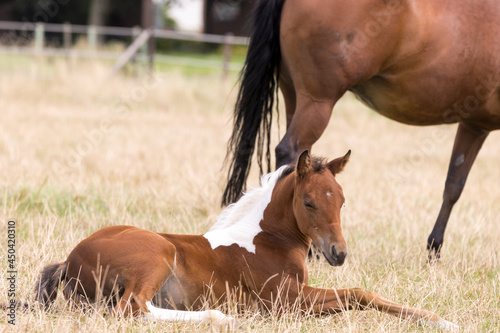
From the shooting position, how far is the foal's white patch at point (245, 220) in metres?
3.58

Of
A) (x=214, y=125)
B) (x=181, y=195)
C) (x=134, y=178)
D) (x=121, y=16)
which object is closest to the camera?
(x=181, y=195)

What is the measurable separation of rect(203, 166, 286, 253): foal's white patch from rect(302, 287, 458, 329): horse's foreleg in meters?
0.43

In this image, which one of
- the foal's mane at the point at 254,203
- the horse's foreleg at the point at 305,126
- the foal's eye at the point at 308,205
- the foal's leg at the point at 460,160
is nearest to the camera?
the foal's eye at the point at 308,205

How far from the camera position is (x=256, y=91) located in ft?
16.0

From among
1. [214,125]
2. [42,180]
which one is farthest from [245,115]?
[214,125]

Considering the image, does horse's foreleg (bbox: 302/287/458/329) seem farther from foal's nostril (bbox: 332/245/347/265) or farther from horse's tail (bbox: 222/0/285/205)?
horse's tail (bbox: 222/0/285/205)

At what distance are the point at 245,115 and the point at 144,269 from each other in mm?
2047

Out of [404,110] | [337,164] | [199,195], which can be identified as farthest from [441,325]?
[199,195]

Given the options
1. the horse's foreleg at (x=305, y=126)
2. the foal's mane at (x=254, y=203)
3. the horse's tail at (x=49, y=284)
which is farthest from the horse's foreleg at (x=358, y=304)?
the horse's foreleg at (x=305, y=126)

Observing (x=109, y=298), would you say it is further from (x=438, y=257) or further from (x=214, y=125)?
(x=214, y=125)

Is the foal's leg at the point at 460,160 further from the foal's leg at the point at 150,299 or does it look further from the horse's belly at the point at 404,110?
the foal's leg at the point at 150,299

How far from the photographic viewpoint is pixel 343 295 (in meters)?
3.29

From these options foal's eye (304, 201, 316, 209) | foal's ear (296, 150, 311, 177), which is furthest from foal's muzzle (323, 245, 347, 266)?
foal's ear (296, 150, 311, 177)

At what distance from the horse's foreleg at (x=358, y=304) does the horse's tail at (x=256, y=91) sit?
1.66 meters
